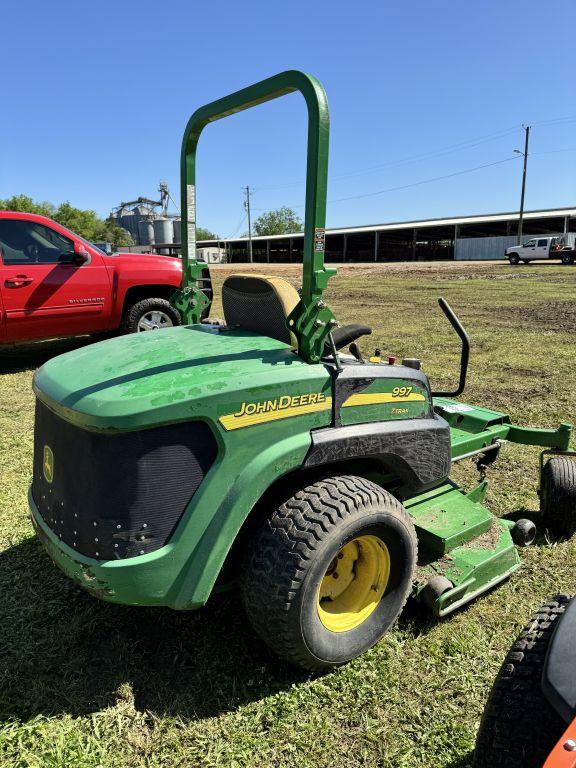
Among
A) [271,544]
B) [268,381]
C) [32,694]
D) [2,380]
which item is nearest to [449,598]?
[271,544]

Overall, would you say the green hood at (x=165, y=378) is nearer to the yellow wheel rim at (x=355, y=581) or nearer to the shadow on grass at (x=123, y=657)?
the yellow wheel rim at (x=355, y=581)

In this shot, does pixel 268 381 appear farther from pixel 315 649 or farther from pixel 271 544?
pixel 315 649

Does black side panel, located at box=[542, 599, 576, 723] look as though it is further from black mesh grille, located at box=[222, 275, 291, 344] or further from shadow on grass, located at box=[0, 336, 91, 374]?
shadow on grass, located at box=[0, 336, 91, 374]

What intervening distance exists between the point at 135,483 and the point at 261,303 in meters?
1.01

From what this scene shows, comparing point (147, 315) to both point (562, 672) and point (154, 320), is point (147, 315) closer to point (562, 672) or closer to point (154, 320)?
point (154, 320)

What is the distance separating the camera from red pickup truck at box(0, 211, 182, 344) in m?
6.39

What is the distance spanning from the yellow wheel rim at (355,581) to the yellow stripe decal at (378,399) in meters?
0.55

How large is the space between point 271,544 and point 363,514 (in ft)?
1.19

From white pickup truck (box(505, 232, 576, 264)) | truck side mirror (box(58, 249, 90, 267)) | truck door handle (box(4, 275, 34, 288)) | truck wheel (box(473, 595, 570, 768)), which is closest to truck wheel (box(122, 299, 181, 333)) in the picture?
truck side mirror (box(58, 249, 90, 267))

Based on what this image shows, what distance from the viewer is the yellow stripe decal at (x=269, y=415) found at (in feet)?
6.20

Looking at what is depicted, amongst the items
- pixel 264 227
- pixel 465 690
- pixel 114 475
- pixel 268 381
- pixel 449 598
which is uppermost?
pixel 264 227

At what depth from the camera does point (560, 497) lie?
10.2 feet

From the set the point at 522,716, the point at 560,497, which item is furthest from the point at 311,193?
the point at 560,497

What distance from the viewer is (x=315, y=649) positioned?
6.80ft
